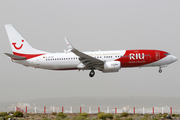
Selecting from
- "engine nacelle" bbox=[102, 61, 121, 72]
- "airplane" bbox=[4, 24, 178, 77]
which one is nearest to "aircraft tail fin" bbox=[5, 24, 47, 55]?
"airplane" bbox=[4, 24, 178, 77]

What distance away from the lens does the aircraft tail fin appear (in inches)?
2068

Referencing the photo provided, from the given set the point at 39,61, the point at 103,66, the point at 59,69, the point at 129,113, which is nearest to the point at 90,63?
the point at 103,66

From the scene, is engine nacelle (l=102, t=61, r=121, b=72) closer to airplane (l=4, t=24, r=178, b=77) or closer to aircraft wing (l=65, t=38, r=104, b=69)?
airplane (l=4, t=24, r=178, b=77)

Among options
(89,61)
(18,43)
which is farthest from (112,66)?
(18,43)

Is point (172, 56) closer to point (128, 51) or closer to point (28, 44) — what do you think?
point (128, 51)

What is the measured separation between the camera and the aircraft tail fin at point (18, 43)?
5253 cm

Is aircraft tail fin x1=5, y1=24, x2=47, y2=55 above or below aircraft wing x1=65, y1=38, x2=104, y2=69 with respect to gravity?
above

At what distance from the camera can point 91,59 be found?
47.2 m

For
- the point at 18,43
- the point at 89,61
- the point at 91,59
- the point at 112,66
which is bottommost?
the point at 112,66

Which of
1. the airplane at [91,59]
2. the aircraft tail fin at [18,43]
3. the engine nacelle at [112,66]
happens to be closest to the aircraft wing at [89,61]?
the airplane at [91,59]

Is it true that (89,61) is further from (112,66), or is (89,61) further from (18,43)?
(18,43)

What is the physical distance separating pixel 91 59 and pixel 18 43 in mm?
15537

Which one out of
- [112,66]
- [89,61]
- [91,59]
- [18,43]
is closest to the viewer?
[112,66]

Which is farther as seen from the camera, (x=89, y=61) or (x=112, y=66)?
(x=89, y=61)
